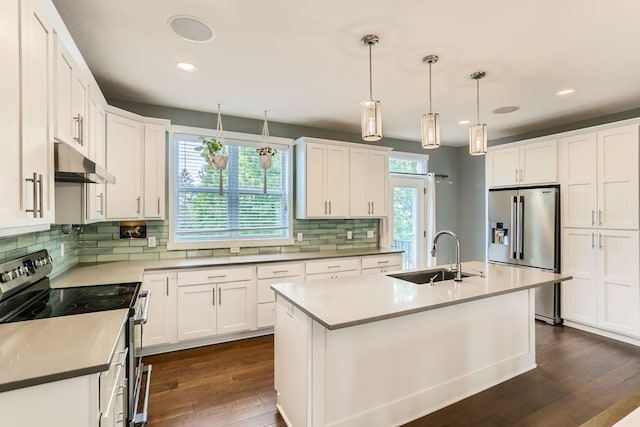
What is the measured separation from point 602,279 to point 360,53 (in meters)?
3.72

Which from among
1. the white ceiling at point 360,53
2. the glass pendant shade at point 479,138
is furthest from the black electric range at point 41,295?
the glass pendant shade at point 479,138

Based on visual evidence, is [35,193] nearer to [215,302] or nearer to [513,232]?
[215,302]

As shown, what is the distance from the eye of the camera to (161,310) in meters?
3.05

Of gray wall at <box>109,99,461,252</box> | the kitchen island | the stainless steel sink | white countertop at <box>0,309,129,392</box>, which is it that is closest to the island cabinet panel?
the kitchen island

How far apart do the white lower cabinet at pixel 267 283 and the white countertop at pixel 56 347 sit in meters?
1.93

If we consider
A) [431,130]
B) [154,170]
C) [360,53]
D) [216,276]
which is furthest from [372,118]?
[154,170]

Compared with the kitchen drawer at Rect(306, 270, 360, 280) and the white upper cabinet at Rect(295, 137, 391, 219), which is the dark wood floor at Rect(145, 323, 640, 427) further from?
the white upper cabinet at Rect(295, 137, 391, 219)

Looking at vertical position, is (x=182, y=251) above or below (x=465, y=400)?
above

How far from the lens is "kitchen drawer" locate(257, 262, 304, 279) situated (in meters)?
3.50

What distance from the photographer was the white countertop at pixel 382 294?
172cm

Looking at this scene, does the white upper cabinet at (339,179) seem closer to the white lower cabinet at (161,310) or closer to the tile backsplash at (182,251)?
the tile backsplash at (182,251)

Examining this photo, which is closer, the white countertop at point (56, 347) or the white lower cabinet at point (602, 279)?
the white countertop at point (56, 347)

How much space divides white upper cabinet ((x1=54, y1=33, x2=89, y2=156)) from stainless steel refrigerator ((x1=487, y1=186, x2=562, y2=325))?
475cm

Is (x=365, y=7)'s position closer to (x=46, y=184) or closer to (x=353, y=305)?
(x=353, y=305)
